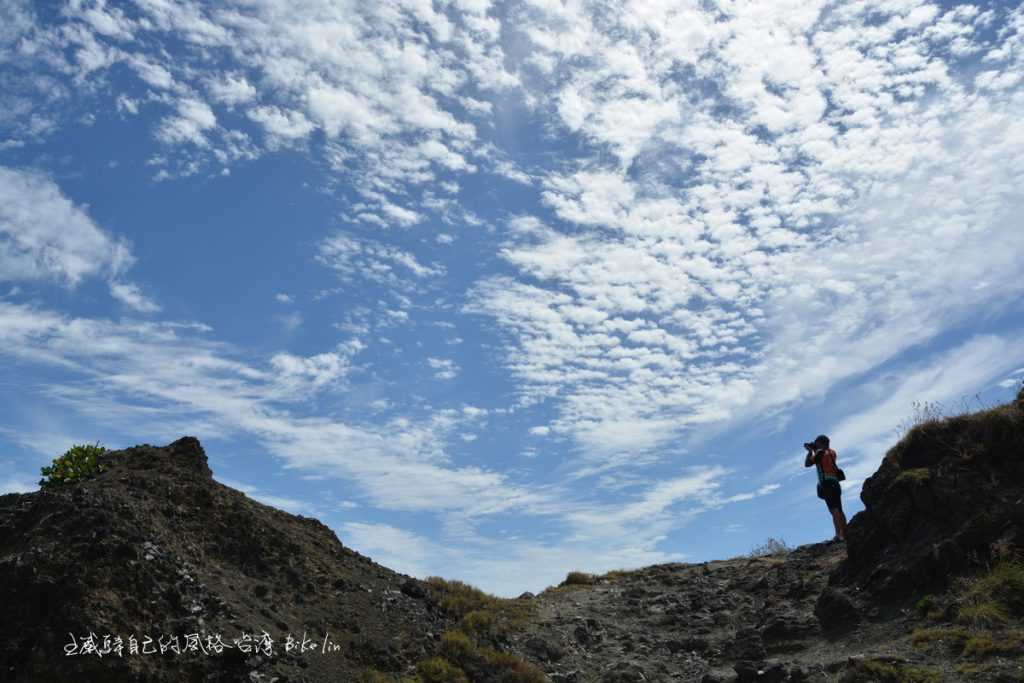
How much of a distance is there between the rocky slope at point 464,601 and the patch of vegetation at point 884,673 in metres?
0.04

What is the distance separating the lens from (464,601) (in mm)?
20203

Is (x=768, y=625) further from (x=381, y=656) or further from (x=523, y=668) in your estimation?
(x=381, y=656)

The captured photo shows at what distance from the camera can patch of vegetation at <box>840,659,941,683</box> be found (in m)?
11.4

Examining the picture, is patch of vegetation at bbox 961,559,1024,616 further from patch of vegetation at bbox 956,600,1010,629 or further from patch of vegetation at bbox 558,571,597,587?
patch of vegetation at bbox 558,571,597,587

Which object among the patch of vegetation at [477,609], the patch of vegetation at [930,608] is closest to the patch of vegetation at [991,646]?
the patch of vegetation at [930,608]

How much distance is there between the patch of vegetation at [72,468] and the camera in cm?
1622

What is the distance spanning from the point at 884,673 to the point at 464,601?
37.6 feet

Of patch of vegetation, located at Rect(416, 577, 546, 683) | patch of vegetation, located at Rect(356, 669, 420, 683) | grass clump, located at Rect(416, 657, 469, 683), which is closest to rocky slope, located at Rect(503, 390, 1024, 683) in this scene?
patch of vegetation, located at Rect(416, 577, 546, 683)

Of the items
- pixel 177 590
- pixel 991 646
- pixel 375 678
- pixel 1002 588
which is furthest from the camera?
pixel 375 678

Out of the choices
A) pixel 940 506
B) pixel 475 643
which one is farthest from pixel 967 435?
pixel 475 643

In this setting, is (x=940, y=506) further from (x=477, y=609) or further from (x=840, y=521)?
(x=477, y=609)

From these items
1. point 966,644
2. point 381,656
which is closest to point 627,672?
point 381,656

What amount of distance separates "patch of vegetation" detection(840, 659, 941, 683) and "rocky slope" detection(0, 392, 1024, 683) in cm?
4

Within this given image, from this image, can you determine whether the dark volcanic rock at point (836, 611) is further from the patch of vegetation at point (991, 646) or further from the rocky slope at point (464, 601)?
the patch of vegetation at point (991, 646)
